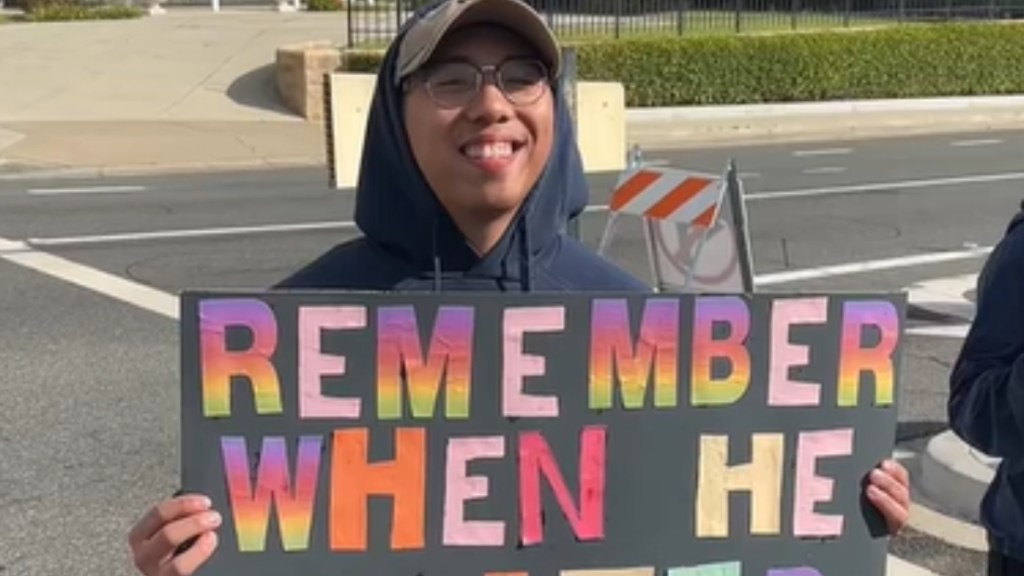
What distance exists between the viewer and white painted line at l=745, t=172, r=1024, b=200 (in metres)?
13.4

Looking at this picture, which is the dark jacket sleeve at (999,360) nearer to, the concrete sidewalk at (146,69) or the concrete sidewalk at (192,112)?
the concrete sidewalk at (192,112)

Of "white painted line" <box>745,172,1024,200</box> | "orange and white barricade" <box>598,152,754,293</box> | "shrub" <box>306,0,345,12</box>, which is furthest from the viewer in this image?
"shrub" <box>306,0,345,12</box>

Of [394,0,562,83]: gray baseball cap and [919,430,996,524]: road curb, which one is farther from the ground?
[394,0,562,83]: gray baseball cap

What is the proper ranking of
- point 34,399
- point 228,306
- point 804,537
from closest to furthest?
point 228,306 < point 804,537 < point 34,399

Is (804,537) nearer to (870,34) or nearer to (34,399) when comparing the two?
(34,399)

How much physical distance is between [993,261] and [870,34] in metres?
21.2

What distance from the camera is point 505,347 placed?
6.76 ft

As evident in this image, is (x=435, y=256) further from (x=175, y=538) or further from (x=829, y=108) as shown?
(x=829, y=108)

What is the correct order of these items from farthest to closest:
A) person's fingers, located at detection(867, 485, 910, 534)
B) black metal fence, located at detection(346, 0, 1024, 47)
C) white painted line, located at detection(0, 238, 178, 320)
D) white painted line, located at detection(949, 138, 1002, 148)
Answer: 1. black metal fence, located at detection(346, 0, 1024, 47)
2. white painted line, located at detection(949, 138, 1002, 148)
3. white painted line, located at detection(0, 238, 178, 320)
4. person's fingers, located at detection(867, 485, 910, 534)

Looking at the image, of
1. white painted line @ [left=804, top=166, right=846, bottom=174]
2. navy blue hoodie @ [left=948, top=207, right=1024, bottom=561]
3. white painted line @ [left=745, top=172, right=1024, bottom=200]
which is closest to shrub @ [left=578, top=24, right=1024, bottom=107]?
white painted line @ [left=804, top=166, right=846, bottom=174]

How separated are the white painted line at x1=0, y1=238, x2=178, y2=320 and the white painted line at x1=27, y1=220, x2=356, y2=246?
0.30 m

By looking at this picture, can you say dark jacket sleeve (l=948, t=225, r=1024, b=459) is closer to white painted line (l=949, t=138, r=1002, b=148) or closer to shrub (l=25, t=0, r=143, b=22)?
white painted line (l=949, t=138, r=1002, b=148)

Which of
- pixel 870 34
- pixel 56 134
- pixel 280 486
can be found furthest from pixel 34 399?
pixel 870 34

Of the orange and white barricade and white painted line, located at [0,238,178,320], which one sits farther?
white painted line, located at [0,238,178,320]
